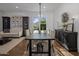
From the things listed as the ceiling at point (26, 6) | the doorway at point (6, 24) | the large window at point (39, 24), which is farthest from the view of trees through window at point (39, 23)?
the doorway at point (6, 24)

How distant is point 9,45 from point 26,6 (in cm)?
66

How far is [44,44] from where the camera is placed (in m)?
2.18

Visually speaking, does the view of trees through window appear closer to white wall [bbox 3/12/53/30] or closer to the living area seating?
white wall [bbox 3/12/53/30]

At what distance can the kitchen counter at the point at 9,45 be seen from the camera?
1.75m

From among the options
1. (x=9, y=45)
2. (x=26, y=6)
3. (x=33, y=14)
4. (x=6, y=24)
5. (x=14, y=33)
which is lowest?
(x=9, y=45)

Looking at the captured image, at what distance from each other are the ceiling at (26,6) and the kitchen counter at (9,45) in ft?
1.58

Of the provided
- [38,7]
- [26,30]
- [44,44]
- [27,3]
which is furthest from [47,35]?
[27,3]

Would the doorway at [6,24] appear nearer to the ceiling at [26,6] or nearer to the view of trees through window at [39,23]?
the ceiling at [26,6]

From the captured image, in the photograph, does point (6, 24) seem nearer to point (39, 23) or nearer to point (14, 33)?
point (14, 33)

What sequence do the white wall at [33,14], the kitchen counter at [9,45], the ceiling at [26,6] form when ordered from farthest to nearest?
the white wall at [33,14] < the ceiling at [26,6] < the kitchen counter at [9,45]

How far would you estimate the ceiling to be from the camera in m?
1.87

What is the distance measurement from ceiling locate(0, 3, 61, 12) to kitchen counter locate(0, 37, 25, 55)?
19.0 inches

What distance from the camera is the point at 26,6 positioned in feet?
6.36

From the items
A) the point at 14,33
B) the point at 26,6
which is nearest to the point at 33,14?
the point at 26,6
